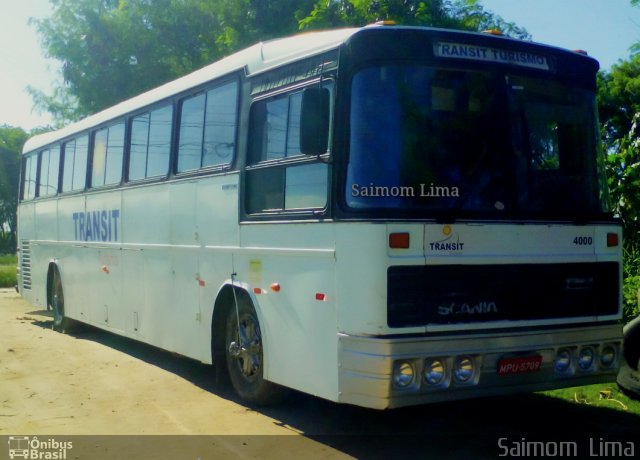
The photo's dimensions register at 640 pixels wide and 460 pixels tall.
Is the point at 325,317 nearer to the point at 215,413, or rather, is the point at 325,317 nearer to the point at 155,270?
the point at 215,413

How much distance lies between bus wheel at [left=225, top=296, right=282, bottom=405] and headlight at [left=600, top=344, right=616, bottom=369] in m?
2.95

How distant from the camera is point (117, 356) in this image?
41.2 feet

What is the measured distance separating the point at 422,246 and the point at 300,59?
6.76 feet

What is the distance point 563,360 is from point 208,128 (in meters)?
4.44

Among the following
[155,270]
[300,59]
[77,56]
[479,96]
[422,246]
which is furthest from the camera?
[77,56]

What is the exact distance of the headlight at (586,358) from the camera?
7426 millimetres

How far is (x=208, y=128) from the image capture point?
955 centimetres

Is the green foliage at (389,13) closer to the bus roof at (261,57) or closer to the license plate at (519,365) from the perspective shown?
the bus roof at (261,57)

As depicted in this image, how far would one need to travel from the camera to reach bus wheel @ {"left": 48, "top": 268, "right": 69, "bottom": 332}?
1547 cm

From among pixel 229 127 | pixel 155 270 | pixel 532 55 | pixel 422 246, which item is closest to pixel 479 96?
pixel 532 55

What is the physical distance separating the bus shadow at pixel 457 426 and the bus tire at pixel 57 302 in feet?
22.4

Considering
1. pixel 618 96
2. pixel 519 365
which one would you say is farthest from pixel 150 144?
pixel 618 96

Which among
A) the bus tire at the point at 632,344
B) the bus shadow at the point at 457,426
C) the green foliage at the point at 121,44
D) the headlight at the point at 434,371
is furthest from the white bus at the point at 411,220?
the green foliage at the point at 121,44

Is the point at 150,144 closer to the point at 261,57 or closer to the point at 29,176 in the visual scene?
the point at 261,57
